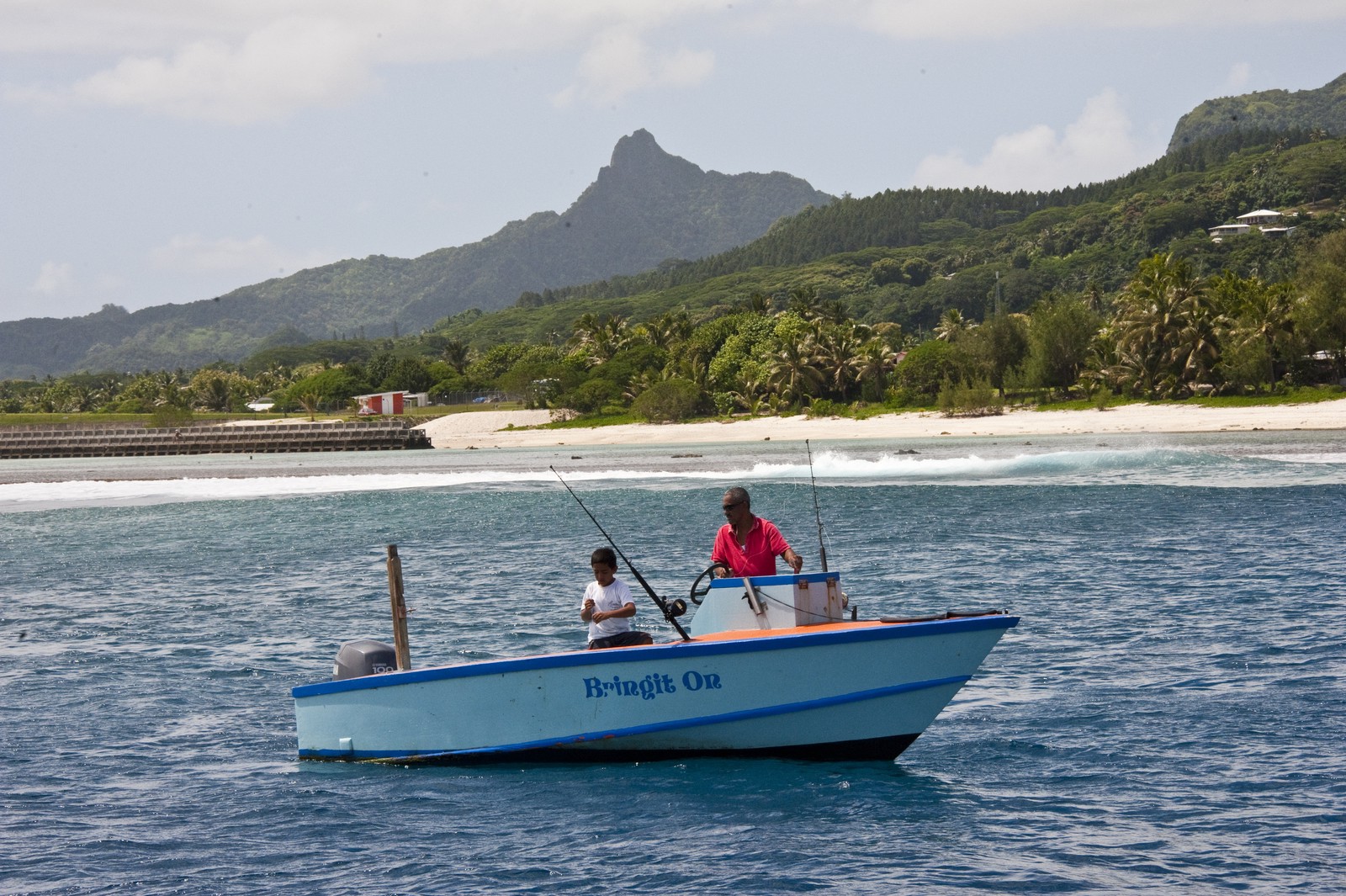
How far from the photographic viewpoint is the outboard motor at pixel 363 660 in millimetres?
11430

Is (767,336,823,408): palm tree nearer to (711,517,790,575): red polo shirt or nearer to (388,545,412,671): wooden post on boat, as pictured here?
(388,545,412,671): wooden post on boat

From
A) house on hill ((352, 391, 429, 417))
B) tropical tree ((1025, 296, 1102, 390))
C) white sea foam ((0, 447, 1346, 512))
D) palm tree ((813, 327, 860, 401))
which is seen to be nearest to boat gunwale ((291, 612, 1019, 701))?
white sea foam ((0, 447, 1346, 512))

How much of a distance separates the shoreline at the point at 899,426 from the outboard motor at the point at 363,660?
65194 millimetres

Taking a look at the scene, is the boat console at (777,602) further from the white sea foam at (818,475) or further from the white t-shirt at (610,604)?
the white sea foam at (818,475)

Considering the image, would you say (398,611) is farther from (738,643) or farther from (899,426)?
(899,426)

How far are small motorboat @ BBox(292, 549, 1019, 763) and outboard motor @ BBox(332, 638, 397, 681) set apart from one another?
1.14 feet

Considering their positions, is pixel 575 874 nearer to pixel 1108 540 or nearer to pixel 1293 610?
pixel 1293 610

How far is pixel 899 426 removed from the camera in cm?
8531

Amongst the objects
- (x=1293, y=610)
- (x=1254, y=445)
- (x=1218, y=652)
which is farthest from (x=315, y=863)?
(x=1254, y=445)

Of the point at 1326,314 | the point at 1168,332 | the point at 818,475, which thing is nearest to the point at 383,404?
the point at 1168,332

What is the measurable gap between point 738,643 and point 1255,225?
200112 millimetres

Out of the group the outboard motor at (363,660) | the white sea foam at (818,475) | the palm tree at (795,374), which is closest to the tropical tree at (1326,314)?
the white sea foam at (818,475)

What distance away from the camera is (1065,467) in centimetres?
5266

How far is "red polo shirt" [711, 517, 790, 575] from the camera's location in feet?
36.7
